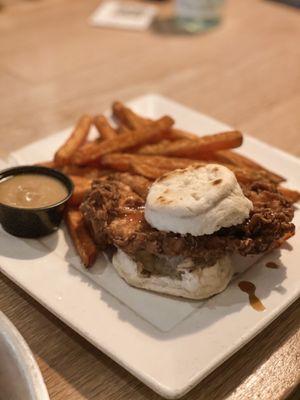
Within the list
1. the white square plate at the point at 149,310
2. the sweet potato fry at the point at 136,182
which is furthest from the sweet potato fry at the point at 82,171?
the white square plate at the point at 149,310

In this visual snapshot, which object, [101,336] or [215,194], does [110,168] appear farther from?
[101,336]

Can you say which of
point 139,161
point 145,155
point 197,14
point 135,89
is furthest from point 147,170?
point 197,14

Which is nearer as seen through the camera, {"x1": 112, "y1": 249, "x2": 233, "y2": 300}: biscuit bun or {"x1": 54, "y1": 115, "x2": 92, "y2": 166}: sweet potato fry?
{"x1": 112, "y1": 249, "x2": 233, "y2": 300}: biscuit bun

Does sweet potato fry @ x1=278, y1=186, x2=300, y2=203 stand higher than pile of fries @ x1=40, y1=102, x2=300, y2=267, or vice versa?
pile of fries @ x1=40, y1=102, x2=300, y2=267

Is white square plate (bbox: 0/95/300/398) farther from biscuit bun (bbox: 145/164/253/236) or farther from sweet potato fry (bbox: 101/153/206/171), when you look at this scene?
sweet potato fry (bbox: 101/153/206/171)

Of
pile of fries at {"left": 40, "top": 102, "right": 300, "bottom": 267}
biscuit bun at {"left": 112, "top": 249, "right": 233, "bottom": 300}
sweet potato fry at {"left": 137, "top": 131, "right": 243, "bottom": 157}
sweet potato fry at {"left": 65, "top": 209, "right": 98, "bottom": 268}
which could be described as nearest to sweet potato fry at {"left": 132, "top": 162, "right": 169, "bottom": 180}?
pile of fries at {"left": 40, "top": 102, "right": 300, "bottom": 267}

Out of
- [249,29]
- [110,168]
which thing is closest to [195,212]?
[110,168]

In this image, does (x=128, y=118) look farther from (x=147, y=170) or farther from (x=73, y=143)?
(x=147, y=170)

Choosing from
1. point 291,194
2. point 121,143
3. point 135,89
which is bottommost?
point 135,89
